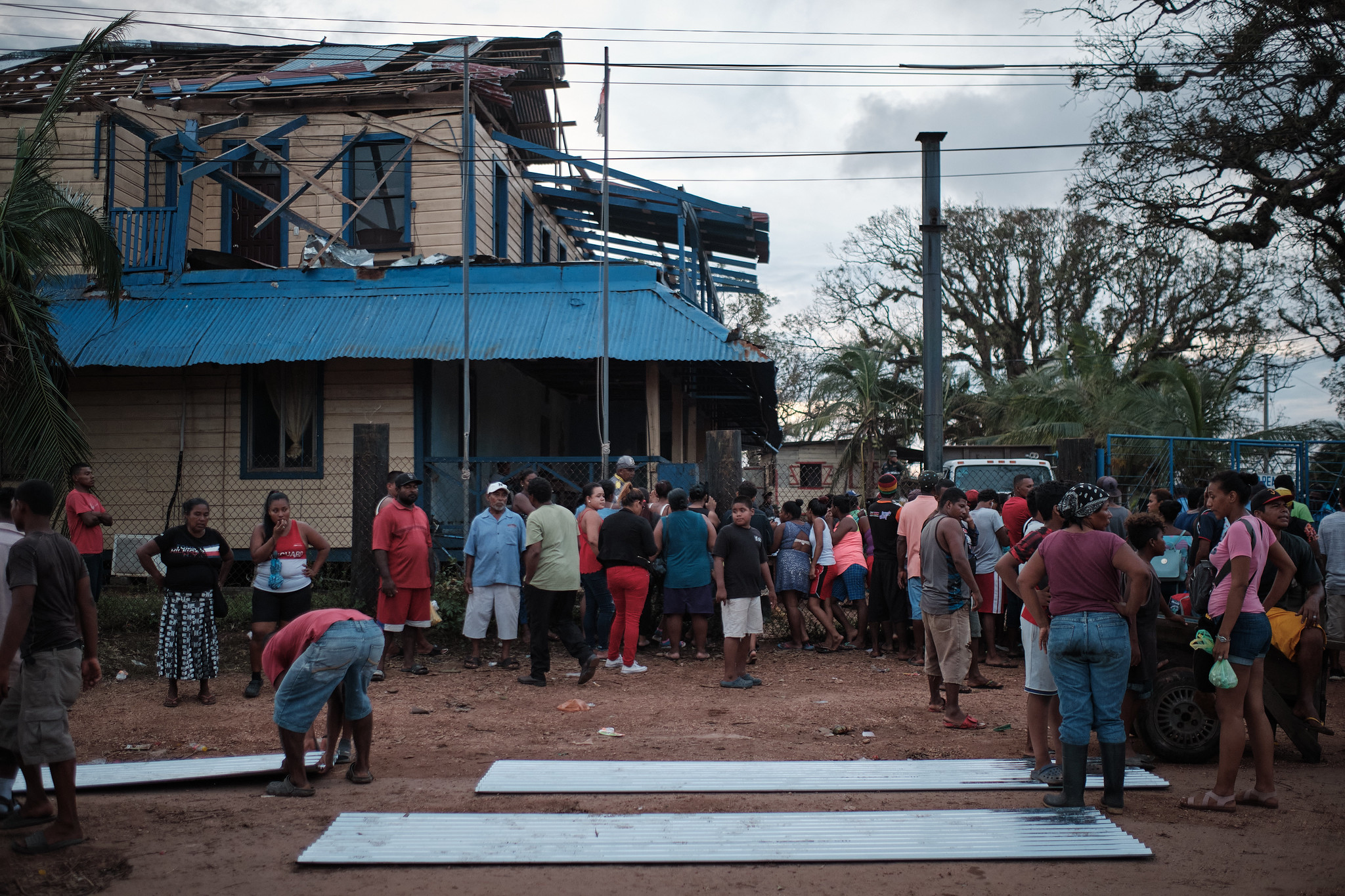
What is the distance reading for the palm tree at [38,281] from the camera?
10.5 metres

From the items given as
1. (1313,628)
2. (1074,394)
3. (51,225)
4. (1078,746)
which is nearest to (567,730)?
(1078,746)

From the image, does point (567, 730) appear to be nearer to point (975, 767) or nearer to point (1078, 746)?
point (975, 767)

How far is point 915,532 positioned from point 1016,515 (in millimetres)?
1776

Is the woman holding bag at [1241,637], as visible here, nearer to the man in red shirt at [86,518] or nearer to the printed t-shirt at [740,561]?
the printed t-shirt at [740,561]

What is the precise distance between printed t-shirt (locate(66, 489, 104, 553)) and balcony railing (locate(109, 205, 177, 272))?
583cm

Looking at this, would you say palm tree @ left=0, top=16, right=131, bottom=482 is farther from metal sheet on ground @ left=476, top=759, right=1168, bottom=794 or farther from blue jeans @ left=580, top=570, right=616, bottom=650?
metal sheet on ground @ left=476, top=759, right=1168, bottom=794

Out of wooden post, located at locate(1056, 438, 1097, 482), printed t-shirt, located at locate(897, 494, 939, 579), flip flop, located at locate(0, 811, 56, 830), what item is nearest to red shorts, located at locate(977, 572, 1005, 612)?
printed t-shirt, located at locate(897, 494, 939, 579)

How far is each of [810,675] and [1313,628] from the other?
4.55 meters

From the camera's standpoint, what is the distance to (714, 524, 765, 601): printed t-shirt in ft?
29.8

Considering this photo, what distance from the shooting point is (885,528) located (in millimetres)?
10641

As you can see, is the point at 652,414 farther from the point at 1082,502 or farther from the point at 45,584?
the point at 45,584

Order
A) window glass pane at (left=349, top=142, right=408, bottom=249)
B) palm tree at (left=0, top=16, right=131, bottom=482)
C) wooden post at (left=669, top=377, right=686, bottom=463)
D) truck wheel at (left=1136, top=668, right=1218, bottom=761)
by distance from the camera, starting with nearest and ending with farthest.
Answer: truck wheel at (left=1136, top=668, right=1218, bottom=761)
palm tree at (left=0, top=16, right=131, bottom=482)
wooden post at (left=669, top=377, right=686, bottom=463)
window glass pane at (left=349, top=142, right=408, bottom=249)

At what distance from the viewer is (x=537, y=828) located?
16.6 feet

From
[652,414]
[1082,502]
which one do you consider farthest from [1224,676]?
[652,414]
